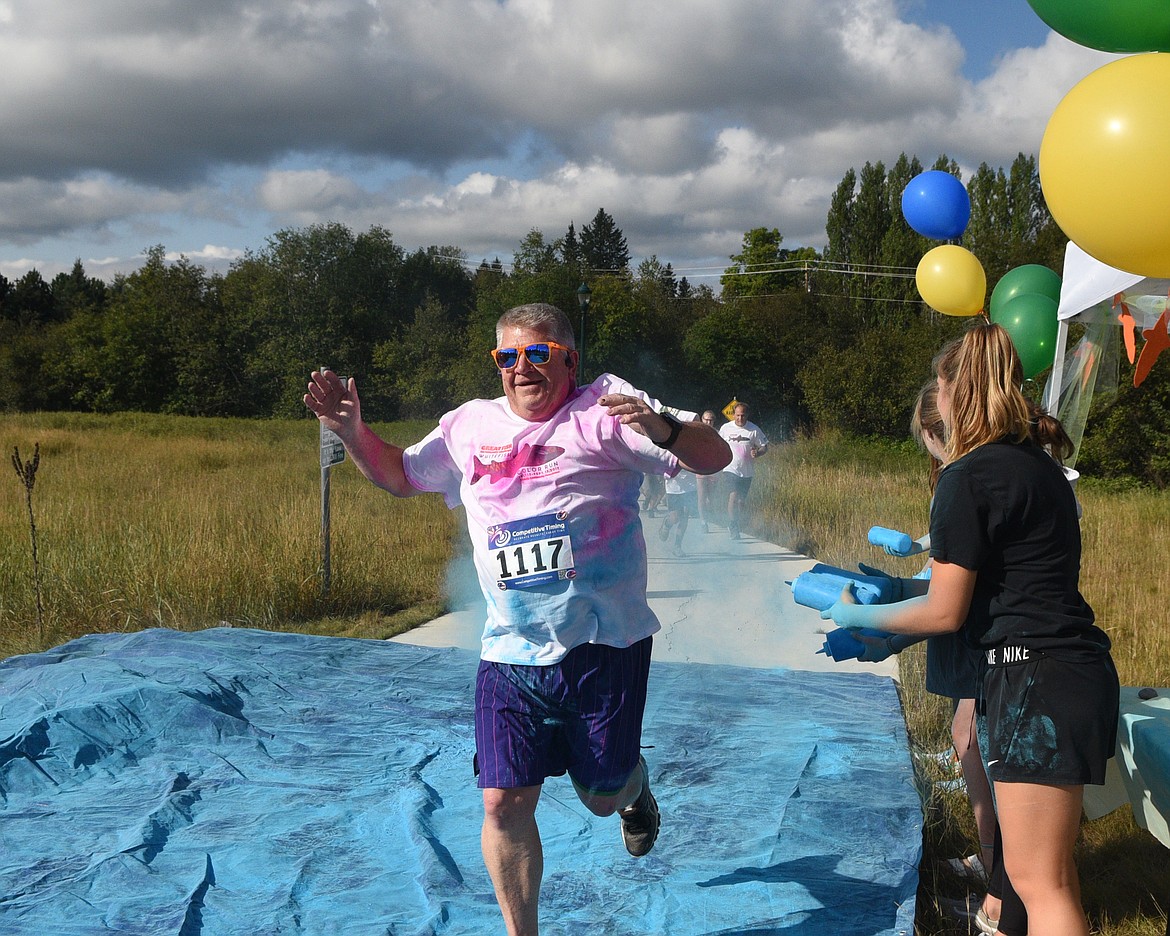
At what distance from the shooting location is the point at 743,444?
35.6 ft

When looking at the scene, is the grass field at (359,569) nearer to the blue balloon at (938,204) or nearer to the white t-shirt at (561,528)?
the white t-shirt at (561,528)

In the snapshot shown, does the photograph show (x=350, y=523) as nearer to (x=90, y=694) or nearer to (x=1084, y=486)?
(x=90, y=694)

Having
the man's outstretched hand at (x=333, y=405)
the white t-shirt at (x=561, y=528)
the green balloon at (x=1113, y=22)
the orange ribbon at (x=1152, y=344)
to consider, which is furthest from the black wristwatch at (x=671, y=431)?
the orange ribbon at (x=1152, y=344)

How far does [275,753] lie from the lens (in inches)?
162

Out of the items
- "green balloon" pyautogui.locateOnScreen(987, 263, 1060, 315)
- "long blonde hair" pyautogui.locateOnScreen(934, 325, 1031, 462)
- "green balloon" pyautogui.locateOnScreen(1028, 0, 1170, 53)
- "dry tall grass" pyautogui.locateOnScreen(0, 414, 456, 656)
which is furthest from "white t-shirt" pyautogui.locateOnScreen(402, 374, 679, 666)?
"dry tall grass" pyautogui.locateOnScreen(0, 414, 456, 656)

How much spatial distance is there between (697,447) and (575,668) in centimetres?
65

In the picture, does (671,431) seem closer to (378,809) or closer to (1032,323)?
(378,809)

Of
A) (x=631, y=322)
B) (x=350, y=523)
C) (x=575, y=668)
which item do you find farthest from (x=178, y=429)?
(x=575, y=668)

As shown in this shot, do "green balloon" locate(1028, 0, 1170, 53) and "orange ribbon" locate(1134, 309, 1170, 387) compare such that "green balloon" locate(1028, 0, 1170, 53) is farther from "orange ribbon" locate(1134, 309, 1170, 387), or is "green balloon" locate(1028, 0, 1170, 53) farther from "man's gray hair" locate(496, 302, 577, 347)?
"orange ribbon" locate(1134, 309, 1170, 387)

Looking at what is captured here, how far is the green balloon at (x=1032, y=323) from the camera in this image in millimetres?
5562

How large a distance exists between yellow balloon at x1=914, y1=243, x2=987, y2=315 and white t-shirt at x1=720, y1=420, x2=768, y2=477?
4861mm

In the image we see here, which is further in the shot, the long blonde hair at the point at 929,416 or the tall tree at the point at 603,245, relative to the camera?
the tall tree at the point at 603,245

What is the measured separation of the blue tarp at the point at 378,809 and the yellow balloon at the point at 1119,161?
6.40 feet

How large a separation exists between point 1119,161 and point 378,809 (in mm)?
3153
